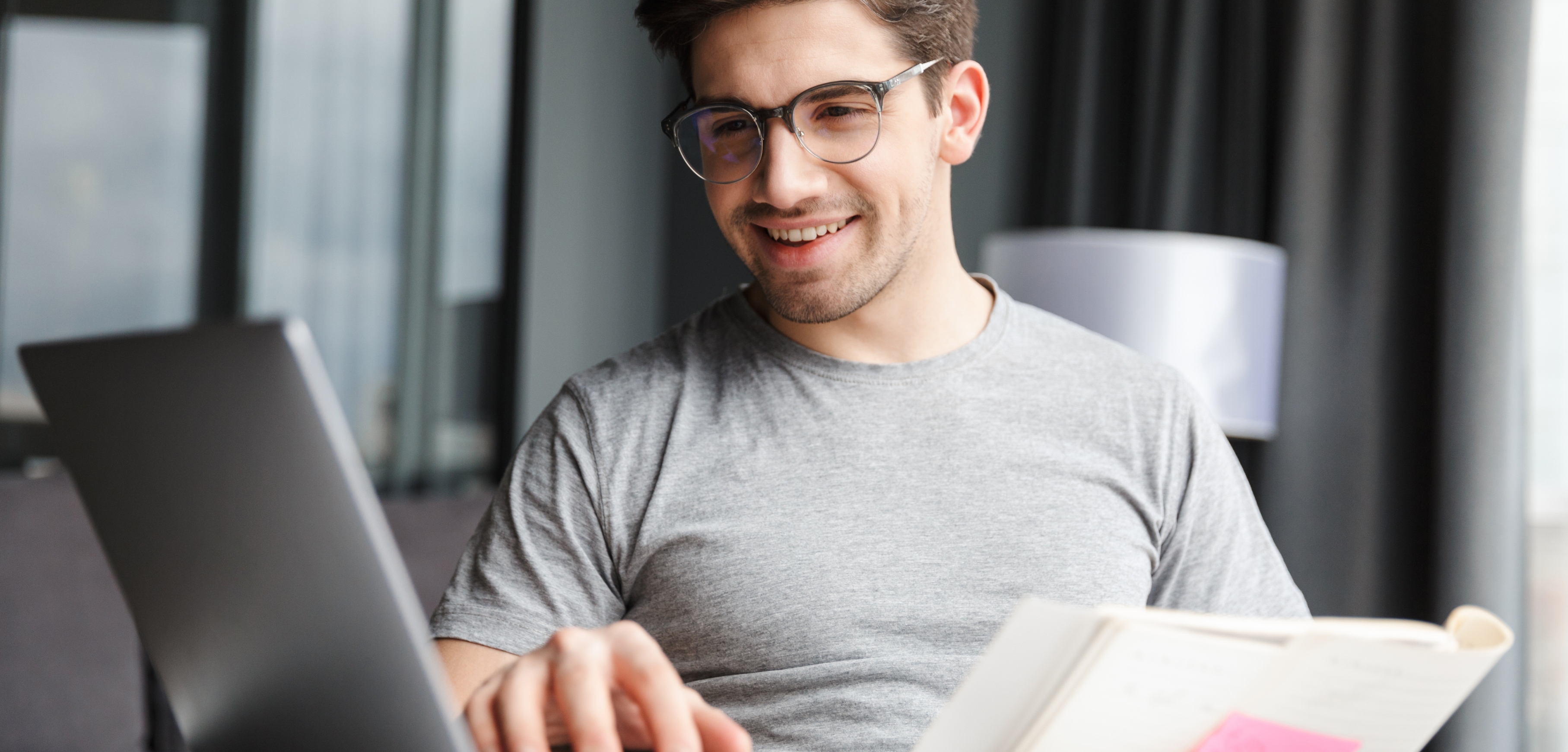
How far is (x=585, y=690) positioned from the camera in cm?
62

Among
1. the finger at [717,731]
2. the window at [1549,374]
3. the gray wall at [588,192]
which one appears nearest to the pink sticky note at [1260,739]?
the finger at [717,731]

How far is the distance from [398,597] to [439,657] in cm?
50

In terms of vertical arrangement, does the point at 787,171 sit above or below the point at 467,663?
above

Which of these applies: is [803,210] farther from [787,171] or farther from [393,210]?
[393,210]

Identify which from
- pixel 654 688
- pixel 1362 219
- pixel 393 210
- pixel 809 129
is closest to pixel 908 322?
pixel 809 129

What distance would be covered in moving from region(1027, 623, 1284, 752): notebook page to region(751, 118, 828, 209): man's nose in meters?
0.56

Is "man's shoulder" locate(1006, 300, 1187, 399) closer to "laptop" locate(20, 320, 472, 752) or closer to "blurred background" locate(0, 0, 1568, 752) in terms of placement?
"laptop" locate(20, 320, 472, 752)

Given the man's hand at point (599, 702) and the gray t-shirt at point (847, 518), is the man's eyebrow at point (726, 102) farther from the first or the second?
the man's hand at point (599, 702)

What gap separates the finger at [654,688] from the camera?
62cm

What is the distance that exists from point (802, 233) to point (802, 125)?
98mm

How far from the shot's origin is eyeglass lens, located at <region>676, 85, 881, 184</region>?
1.07 m

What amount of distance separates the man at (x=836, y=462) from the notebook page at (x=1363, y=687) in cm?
36

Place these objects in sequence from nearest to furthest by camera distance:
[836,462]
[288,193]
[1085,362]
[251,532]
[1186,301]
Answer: [251,532] < [836,462] < [1085,362] < [1186,301] < [288,193]

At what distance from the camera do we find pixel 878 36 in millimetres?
1094
